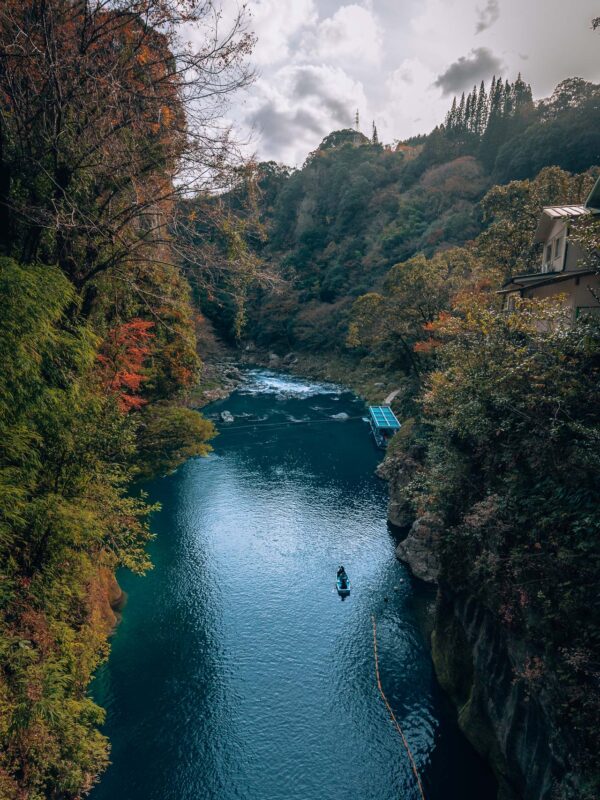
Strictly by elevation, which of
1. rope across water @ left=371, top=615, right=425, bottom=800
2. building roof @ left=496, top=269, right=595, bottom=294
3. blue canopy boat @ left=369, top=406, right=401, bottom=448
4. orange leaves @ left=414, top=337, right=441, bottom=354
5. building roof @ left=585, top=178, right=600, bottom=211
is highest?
building roof @ left=585, top=178, right=600, bottom=211

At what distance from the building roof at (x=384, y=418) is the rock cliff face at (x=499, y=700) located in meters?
27.1

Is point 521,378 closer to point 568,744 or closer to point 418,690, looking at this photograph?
point 568,744

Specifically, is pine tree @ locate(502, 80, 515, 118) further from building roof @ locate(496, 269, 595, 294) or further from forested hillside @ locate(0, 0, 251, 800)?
forested hillside @ locate(0, 0, 251, 800)

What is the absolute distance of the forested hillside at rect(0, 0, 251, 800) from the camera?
941 cm

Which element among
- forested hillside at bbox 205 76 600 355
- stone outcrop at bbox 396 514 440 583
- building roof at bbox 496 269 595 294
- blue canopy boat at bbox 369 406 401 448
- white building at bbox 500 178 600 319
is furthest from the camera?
forested hillside at bbox 205 76 600 355

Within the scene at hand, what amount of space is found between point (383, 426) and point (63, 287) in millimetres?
38924

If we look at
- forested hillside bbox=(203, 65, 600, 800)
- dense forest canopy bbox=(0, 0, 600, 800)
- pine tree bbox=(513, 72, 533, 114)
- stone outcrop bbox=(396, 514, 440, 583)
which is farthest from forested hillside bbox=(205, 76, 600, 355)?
dense forest canopy bbox=(0, 0, 600, 800)

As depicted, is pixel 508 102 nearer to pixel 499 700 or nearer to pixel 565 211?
pixel 565 211

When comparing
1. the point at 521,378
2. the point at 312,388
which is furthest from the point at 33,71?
the point at 312,388

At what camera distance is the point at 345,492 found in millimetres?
38719

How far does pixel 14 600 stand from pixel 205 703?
12.9m

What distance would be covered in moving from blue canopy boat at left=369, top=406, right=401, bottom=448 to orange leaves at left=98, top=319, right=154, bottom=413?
27198 mm

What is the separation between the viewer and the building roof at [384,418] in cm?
4692

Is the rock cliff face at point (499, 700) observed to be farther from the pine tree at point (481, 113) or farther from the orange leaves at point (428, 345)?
the pine tree at point (481, 113)
